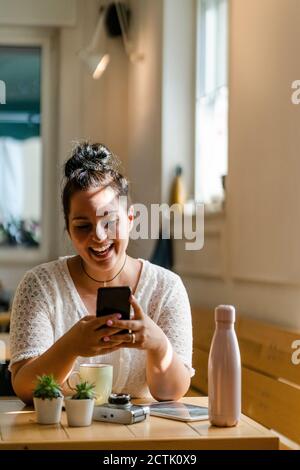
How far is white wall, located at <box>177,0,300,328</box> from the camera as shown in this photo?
3100 mm

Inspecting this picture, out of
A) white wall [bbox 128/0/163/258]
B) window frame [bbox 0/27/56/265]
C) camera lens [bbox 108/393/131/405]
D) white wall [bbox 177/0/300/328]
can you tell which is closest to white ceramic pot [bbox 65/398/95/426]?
camera lens [bbox 108/393/131/405]

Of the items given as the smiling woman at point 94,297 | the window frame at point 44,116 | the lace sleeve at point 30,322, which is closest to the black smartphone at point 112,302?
the smiling woman at point 94,297

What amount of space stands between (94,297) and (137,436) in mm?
553

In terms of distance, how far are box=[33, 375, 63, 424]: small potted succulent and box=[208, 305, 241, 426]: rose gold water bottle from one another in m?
0.29

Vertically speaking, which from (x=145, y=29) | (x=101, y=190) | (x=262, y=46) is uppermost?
(x=145, y=29)

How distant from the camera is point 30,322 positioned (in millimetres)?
1925

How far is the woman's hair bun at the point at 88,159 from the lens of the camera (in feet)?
6.51

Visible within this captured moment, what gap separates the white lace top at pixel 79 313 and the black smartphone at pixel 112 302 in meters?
0.30

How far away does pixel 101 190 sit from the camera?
6.47 feet

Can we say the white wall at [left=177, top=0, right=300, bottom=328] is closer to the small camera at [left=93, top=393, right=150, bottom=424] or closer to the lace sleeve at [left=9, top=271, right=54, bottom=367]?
the lace sleeve at [left=9, top=271, right=54, bottom=367]

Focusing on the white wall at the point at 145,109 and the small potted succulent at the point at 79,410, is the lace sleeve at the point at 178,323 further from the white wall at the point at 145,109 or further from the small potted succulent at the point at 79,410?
the white wall at the point at 145,109

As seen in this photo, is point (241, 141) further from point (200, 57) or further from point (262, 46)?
point (200, 57)

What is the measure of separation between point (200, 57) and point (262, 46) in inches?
55.6
